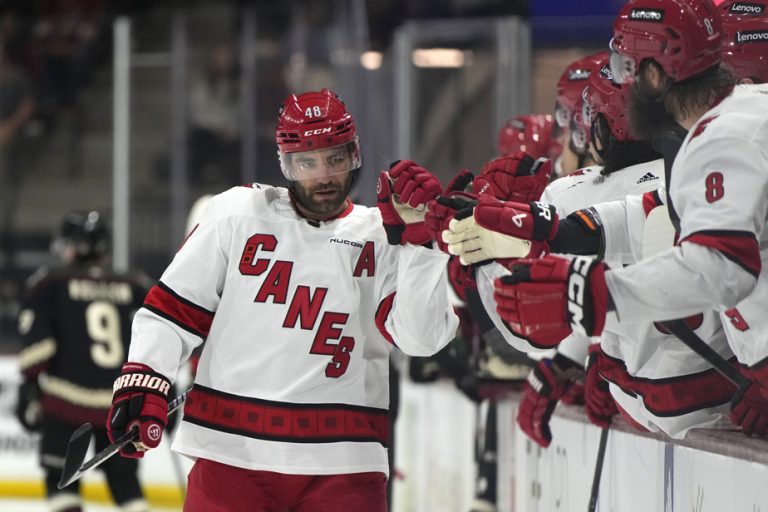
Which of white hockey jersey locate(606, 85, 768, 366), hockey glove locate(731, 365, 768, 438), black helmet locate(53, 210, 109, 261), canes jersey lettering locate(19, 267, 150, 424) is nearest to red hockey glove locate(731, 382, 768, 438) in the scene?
hockey glove locate(731, 365, 768, 438)

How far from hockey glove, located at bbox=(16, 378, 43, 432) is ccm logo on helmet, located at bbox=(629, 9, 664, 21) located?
363 centimetres

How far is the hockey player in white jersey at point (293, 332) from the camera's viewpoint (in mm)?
2537

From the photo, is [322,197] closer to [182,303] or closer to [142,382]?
[182,303]

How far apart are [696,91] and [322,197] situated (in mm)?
897

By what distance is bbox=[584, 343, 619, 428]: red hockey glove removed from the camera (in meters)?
2.76

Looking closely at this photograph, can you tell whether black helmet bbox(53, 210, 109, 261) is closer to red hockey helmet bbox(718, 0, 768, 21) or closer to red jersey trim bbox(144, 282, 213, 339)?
red jersey trim bbox(144, 282, 213, 339)

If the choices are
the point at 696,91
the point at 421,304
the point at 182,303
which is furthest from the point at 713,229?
the point at 182,303

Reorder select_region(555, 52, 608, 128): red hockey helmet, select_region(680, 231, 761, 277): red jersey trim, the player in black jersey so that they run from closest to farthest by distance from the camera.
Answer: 1. select_region(680, 231, 761, 277): red jersey trim
2. select_region(555, 52, 608, 128): red hockey helmet
3. the player in black jersey

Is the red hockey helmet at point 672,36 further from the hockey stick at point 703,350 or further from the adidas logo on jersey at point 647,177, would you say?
the adidas logo on jersey at point 647,177

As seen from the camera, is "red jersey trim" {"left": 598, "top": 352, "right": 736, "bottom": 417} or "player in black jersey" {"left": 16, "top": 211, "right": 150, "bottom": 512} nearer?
"red jersey trim" {"left": 598, "top": 352, "right": 736, "bottom": 417}

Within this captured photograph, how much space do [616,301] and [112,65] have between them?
516 cm

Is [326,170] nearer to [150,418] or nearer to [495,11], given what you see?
[150,418]

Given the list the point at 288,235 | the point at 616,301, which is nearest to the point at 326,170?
the point at 288,235

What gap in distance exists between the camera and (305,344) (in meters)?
2.60
